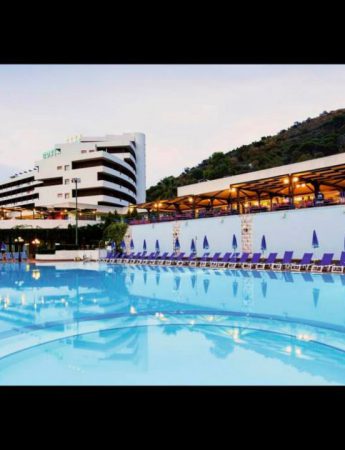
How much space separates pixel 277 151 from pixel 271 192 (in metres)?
30.9

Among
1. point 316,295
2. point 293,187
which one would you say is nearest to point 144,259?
point 293,187

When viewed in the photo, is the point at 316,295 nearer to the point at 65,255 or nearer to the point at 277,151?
the point at 65,255

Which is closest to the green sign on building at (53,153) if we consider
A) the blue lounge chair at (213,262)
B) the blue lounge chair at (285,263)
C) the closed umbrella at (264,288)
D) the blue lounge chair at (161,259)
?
the blue lounge chair at (161,259)

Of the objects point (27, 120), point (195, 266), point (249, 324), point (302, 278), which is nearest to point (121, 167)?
point (27, 120)

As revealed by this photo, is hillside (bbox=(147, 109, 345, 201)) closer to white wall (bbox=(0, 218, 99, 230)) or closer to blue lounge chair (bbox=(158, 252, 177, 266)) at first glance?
white wall (bbox=(0, 218, 99, 230))

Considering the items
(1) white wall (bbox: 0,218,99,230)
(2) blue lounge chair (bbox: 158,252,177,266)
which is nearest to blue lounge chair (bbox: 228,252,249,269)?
(2) blue lounge chair (bbox: 158,252,177,266)

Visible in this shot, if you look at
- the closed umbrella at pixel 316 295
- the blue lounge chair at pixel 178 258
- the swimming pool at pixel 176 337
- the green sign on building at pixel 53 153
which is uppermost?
the green sign on building at pixel 53 153

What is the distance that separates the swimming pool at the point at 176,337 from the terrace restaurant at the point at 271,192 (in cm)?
772

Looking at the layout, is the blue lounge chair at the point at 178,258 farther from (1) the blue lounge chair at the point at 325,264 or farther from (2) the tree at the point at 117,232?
(1) the blue lounge chair at the point at 325,264

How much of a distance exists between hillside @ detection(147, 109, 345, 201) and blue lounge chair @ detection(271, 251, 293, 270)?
30789 mm

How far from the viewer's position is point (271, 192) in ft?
76.8

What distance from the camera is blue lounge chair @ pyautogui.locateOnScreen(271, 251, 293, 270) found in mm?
16938

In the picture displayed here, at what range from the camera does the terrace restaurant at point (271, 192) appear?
18.2 m
